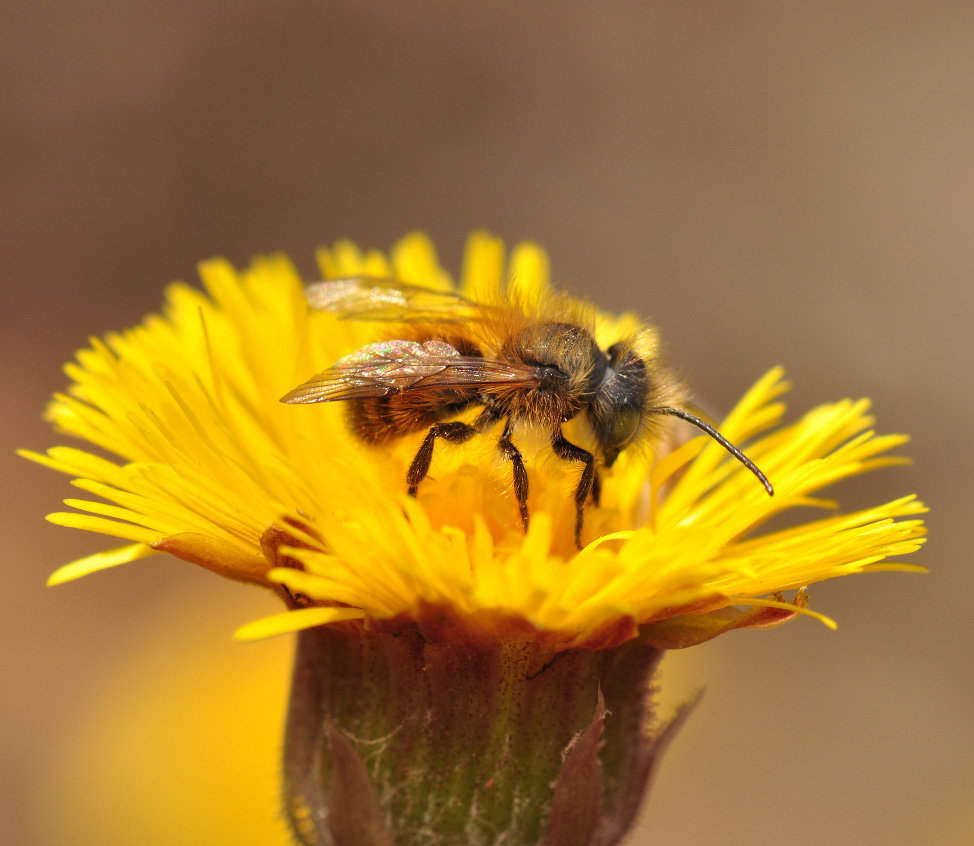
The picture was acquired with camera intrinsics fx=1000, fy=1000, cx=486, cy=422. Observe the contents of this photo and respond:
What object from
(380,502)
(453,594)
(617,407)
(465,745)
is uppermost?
(617,407)

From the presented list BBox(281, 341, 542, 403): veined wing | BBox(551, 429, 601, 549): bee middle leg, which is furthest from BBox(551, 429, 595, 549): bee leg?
BBox(281, 341, 542, 403): veined wing

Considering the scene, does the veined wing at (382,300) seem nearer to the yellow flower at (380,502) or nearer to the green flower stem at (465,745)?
the yellow flower at (380,502)

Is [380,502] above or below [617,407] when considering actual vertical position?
below

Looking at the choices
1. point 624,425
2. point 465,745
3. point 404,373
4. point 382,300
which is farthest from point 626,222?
point 465,745

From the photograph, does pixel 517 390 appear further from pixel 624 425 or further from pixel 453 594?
pixel 453 594

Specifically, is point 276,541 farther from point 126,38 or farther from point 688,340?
point 126,38

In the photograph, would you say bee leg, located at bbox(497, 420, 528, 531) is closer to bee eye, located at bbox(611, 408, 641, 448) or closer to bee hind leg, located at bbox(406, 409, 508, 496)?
bee hind leg, located at bbox(406, 409, 508, 496)
